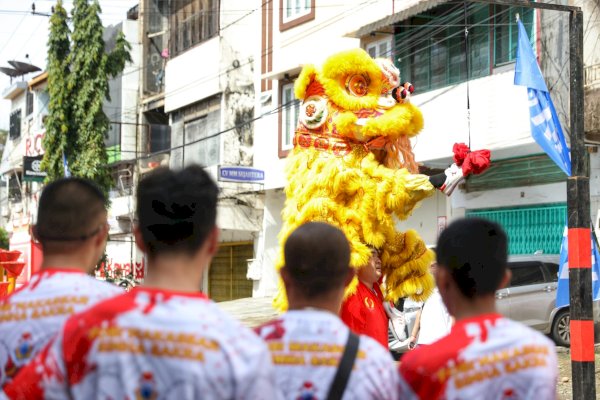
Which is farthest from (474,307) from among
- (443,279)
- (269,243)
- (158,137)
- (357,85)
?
(158,137)

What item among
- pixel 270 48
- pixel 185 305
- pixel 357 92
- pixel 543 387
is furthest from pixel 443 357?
pixel 270 48

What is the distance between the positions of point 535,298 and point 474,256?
10.6m

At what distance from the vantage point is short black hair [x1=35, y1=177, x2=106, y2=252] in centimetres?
299

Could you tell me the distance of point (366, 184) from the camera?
612 centimetres

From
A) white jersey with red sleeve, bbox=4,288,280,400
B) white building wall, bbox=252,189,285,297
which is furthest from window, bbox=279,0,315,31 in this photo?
white jersey with red sleeve, bbox=4,288,280,400

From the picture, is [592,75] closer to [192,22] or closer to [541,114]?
[541,114]

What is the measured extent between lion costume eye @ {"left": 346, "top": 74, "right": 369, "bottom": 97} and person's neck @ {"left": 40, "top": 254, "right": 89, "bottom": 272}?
12.0 feet

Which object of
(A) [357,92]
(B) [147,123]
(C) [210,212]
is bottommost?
(C) [210,212]

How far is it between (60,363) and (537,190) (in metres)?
14.0

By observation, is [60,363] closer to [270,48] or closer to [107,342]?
[107,342]

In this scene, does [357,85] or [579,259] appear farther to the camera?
[579,259]

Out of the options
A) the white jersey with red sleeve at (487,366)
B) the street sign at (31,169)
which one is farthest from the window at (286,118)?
the white jersey with red sleeve at (487,366)

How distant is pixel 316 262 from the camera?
110 inches

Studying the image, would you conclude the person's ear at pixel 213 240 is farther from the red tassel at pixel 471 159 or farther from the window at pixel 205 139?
the window at pixel 205 139
